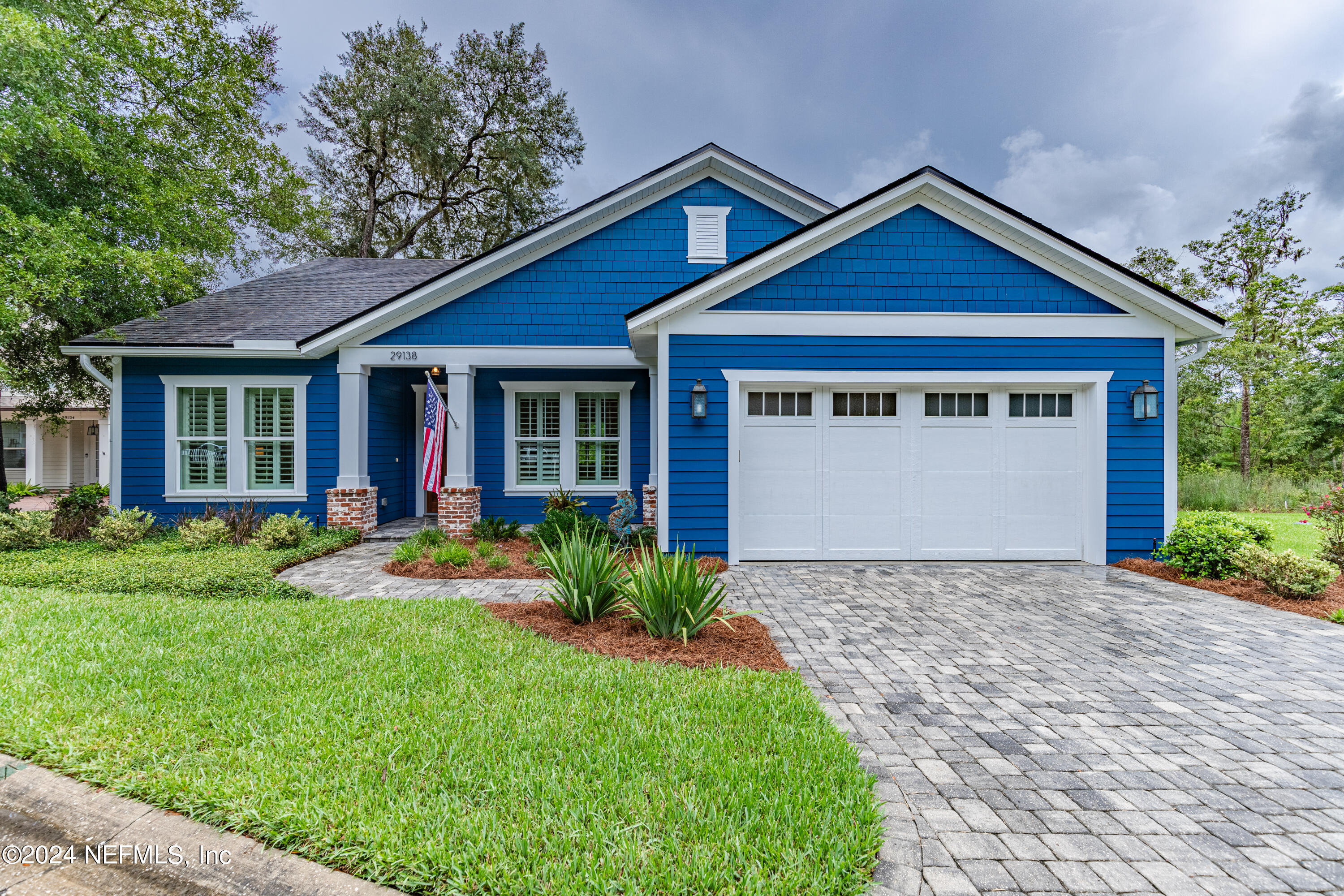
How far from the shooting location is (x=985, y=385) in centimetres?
772

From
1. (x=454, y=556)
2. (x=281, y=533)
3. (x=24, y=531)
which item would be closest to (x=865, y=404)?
(x=454, y=556)

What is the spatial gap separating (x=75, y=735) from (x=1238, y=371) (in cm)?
2834

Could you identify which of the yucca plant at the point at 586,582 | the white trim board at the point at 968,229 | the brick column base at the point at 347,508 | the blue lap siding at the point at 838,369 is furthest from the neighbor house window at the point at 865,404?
the brick column base at the point at 347,508

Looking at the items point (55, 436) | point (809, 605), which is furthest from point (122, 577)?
point (55, 436)

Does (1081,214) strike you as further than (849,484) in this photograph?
Yes

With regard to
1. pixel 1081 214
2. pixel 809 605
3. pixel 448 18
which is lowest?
pixel 809 605

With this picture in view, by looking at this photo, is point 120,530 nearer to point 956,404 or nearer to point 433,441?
point 433,441

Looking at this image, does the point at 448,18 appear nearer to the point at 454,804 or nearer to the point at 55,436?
the point at 55,436

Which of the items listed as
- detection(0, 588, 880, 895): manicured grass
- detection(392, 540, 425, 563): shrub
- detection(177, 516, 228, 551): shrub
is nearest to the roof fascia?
detection(177, 516, 228, 551): shrub

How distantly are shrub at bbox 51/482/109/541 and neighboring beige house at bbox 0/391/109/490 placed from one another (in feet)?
38.5

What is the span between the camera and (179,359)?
380 inches

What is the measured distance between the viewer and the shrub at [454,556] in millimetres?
7152

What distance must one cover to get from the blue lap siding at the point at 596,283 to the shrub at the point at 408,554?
3.71m

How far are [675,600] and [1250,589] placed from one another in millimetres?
6538
